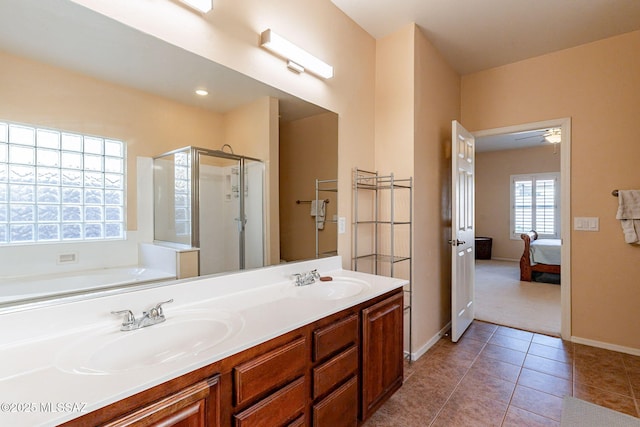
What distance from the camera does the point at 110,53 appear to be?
1.20 m

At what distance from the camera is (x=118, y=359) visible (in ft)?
3.33

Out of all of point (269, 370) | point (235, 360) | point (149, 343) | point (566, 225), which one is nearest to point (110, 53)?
point (149, 343)

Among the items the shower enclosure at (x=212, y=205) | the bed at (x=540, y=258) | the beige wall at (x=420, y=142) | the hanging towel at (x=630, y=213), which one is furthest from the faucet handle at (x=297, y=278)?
the bed at (x=540, y=258)

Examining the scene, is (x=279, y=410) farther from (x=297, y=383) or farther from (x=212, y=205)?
(x=212, y=205)

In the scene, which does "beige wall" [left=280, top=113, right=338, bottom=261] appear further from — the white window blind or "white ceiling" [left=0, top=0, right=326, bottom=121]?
the white window blind

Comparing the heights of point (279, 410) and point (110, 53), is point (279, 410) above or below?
below

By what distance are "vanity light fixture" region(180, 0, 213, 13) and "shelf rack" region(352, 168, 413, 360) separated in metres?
1.50

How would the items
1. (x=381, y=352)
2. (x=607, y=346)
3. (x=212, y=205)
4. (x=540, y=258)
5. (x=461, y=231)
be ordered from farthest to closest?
(x=540, y=258)
(x=461, y=231)
(x=607, y=346)
(x=381, y=352)
(x=212, y=205)

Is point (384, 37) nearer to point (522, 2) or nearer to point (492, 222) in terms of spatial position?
point (522, 2)

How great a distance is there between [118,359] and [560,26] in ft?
12.2

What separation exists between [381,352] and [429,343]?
1.28 m

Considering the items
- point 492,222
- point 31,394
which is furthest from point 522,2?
point 492,222

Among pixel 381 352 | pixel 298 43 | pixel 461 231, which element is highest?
pixel 298 43

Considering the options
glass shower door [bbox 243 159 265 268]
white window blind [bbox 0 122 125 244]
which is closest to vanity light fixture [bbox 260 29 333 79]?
glass shower door [bbox 243 159 265 268]
